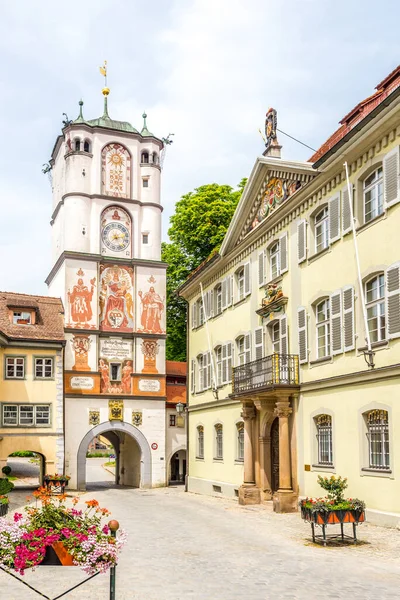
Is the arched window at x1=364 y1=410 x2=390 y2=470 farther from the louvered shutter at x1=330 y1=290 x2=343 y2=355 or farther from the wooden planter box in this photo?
the wooden planter box

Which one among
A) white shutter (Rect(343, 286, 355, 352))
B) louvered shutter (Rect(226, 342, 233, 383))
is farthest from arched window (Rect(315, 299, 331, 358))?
louvered shutter (Rect(226, 342, 233, 383))

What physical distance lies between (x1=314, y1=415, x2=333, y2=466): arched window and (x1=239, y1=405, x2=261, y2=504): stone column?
4.60 meters

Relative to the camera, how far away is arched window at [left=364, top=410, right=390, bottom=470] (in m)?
19.0

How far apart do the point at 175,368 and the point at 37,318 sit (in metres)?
9.03

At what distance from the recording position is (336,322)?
70.3 feet

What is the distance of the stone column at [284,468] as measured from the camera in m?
23.4

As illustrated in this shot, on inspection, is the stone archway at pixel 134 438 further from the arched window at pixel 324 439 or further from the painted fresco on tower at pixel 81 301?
the arched window at pixel 324 439

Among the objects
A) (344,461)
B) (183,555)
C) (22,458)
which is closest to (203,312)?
(344,461)

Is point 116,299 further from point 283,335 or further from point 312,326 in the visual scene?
point 312,326

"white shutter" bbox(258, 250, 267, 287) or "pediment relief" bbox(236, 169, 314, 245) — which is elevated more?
"pediment relief" bbox(236, 169, 314, 245)

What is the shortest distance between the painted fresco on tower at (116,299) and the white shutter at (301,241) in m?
18.3

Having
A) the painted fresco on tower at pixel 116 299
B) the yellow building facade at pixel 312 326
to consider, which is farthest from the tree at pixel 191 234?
the yellow building facade at pixel 312 326

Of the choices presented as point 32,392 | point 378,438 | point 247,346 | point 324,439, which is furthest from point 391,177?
point 32,392

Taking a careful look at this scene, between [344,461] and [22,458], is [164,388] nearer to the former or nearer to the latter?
[344,461]
